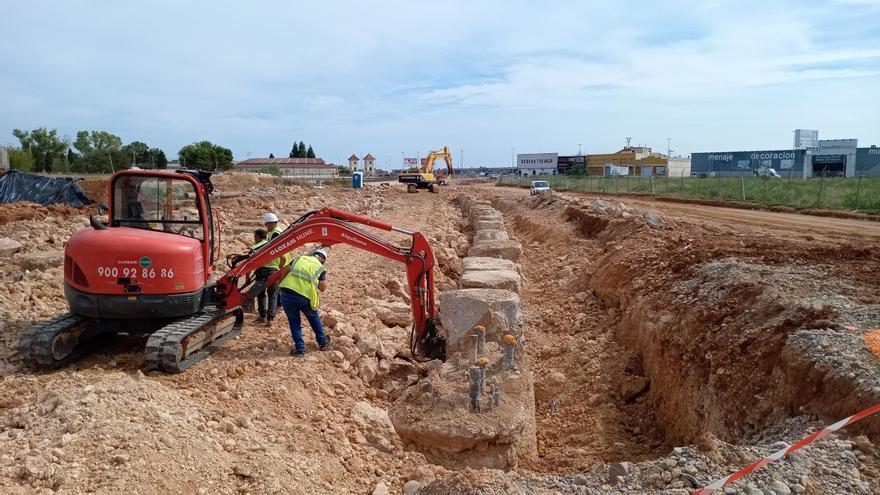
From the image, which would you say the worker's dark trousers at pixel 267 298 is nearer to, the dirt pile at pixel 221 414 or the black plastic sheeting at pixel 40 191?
the dirt pile at pixel 221 414

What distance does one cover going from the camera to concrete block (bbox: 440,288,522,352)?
7.84 meters

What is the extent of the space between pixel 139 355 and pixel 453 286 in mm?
5972

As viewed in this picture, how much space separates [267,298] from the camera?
828cm

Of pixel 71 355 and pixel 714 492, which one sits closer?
pixel 714 492

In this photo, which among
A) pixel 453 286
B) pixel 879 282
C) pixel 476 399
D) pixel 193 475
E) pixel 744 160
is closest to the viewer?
pixel 193 475

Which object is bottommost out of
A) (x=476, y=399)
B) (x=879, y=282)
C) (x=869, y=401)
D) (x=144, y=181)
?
(x=476, y=399)

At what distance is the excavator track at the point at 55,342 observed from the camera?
5832 mm

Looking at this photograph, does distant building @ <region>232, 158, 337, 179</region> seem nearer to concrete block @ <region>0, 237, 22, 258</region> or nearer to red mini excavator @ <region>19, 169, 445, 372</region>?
concrete block @ <region>0, 237, 22, 258</region>

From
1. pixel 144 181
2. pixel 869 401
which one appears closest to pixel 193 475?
pixel 144 181

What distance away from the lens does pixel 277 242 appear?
6984 millimetres

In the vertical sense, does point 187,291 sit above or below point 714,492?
above

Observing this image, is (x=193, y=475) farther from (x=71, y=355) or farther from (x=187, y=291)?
(x=71, y=355)

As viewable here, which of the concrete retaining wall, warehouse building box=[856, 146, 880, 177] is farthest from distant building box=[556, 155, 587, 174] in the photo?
the concrete retaining wall

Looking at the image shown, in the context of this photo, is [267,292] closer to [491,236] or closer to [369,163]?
[491,236]
